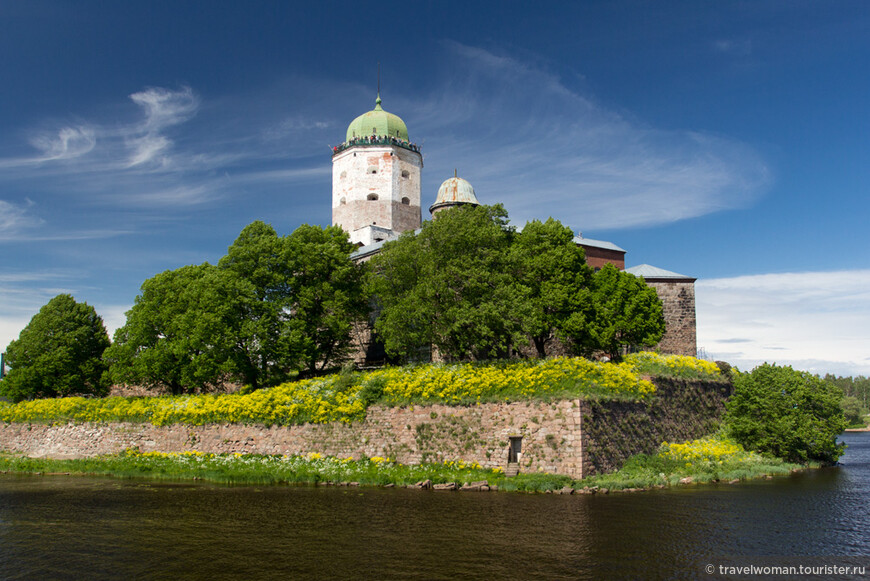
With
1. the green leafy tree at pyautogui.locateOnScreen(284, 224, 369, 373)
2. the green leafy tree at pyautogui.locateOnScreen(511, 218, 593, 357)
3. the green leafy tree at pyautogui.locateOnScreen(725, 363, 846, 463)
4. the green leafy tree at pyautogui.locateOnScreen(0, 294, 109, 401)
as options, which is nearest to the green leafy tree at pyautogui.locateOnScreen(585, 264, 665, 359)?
the green leafy tree at pyautogui.locateOnScreen(511, 218, 593, 357)

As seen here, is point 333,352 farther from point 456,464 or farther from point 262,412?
point 456,464

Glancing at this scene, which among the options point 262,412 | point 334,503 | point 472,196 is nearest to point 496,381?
point 334,503

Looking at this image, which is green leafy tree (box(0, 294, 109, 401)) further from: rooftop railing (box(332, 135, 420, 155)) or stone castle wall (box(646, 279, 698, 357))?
stone castle wall (box(646, 279, 698, 357))

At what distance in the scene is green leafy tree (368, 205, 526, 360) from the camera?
90.3 ft

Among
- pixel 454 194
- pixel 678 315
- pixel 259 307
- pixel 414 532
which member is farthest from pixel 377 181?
pixel 414 532

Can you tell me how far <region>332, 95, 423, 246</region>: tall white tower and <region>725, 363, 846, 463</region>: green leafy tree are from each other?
97.3 ft

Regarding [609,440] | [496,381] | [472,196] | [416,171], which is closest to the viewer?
[609,440]

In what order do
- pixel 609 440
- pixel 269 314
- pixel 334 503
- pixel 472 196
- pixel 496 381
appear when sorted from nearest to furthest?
1. pixel 334 503
2. pixel 609 440
3. pixel 496 381
4. pixel 269 314
5. pixel 472 196

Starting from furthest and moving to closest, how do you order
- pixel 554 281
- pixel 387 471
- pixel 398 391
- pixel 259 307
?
pixel 259 307, pixel 554 281, pixel 398 391, pixel 387 471

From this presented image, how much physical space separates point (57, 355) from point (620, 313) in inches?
1394

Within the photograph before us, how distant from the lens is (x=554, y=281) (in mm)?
31516

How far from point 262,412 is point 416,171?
2999 centimetres

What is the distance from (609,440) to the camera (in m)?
23.0

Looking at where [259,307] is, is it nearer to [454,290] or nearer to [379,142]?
[454,290]
